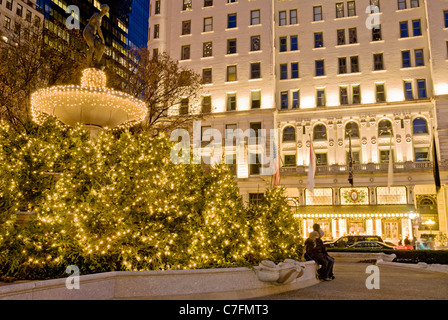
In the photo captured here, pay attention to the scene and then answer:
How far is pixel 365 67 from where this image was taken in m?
40.9

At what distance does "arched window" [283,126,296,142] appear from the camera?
1638 inches

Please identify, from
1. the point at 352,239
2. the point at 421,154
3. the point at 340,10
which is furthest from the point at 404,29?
the point at 352,239

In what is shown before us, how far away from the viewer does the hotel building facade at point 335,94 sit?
123 feet

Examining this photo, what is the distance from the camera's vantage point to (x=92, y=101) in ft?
41.9

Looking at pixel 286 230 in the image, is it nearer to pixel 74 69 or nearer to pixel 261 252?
pixel 261 252

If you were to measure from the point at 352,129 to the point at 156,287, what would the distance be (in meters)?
35.8

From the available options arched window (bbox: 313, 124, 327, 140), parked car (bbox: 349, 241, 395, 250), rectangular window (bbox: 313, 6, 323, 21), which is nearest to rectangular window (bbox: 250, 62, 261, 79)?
rectangular window (bbox: 313, 6, 323, 21)

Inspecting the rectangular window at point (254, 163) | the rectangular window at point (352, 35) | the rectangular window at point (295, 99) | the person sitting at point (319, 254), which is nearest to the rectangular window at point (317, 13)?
the rectangular window at point (352, 35)

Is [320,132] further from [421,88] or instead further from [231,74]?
[231,74]

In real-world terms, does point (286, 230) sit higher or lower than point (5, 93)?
lower

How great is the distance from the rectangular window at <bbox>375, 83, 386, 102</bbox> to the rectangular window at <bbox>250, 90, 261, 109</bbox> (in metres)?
11.9

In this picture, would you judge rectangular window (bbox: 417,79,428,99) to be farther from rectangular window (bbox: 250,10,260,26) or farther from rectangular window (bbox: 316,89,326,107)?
rectangular window (bbox: 250,10,260,26)
